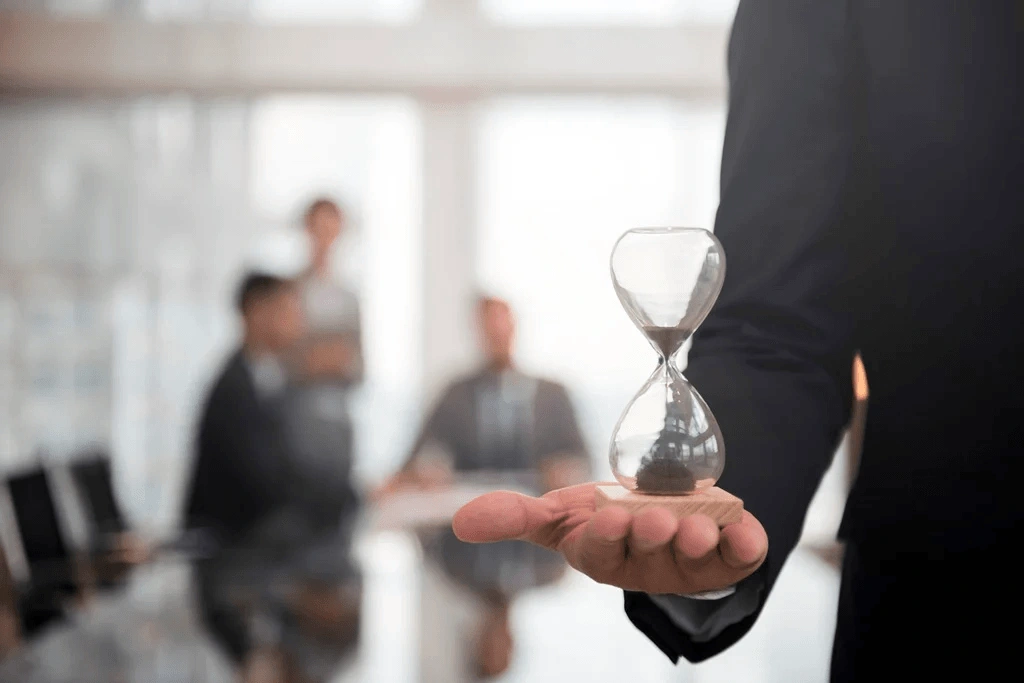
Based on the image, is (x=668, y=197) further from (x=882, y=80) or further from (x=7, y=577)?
(x=882, y=80)

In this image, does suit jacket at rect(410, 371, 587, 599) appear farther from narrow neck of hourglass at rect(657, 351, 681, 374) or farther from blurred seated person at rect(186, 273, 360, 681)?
narrow neck of hourglass at rect(657, 351, 681, 374)

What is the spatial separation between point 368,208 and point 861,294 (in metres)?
5.58

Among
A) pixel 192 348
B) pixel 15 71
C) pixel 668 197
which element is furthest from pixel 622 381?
pixel 15 71

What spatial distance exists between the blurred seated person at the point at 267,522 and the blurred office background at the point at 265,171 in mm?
963

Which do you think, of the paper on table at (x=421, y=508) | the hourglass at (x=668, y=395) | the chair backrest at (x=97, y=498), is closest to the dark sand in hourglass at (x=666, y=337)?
the hourglass at (x=668, y=395)

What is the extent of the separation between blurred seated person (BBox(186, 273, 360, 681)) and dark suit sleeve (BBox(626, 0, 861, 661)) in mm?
1081

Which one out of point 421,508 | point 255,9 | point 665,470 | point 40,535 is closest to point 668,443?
point 665,470

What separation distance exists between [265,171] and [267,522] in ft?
9.53

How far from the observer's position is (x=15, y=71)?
617 cm

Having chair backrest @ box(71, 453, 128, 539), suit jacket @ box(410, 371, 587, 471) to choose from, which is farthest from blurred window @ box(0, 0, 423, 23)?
chair backrest @ box(71, 453, 128, 539)

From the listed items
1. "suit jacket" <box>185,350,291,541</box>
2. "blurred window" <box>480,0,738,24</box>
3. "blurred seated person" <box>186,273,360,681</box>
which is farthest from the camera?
"blurred window" <box>480,0,738,24</box>

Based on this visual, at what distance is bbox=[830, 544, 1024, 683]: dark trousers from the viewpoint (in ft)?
2.67

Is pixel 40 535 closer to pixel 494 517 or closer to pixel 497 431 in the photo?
pixel 497 431

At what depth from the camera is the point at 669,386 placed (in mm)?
751
